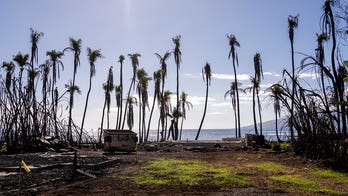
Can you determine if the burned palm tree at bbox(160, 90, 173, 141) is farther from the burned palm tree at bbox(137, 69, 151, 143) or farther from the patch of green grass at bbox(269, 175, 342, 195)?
the patch of green grass at bbox(269, 175, 342, 195)

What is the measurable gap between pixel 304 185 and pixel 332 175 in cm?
312

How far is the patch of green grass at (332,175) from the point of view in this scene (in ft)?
39.4

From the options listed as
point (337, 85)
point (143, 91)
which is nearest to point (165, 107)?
point (143, 91)

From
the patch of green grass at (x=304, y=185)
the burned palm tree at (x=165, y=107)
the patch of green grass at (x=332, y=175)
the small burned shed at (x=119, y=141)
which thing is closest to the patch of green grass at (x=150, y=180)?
the patch of green grass at (x=304, y=185)

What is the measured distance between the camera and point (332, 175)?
13.3 m

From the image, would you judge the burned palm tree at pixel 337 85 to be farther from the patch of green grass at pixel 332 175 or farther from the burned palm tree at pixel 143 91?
the burned palm tree at pixel 143 91

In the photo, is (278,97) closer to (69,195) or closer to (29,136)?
(69,195)

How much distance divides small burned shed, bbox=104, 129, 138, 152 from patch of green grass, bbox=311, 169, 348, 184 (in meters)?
16.2

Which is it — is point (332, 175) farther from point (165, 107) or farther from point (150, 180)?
point (165, 107)

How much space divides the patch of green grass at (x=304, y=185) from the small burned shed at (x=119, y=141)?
56.0 ft

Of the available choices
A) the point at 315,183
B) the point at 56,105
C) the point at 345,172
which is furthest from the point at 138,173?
the point at 56,105

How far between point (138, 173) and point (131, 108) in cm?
5355

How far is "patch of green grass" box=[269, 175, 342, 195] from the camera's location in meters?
9.74

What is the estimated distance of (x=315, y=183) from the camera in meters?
11.2
